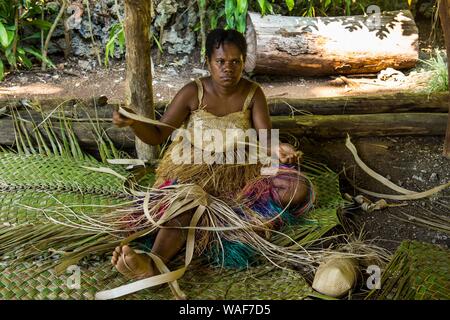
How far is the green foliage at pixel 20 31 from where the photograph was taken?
4629 mm

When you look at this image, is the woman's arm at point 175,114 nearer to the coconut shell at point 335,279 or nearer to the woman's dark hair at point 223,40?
the woman's dark hair at point 223,40

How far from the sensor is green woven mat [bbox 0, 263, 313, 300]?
1.70 m

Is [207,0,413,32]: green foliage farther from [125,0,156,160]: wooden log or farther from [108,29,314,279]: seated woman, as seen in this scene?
[108,29,314,279]: seated woman

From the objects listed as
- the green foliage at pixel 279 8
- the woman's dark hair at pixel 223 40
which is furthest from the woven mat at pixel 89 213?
the green foliage at pixel 279 8

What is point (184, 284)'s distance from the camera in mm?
1785

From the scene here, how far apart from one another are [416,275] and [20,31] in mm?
4415

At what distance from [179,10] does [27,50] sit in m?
1.51

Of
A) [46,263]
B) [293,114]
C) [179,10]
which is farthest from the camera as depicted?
[179,10]

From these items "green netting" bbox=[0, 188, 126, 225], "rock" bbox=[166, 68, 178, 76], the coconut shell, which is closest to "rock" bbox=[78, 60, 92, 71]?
"rock" bbox=[166, 68, 178, 76]

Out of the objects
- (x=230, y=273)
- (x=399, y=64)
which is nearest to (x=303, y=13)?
(x=399, y=64)

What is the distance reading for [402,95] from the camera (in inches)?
133

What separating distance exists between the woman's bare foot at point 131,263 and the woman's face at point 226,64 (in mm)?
811

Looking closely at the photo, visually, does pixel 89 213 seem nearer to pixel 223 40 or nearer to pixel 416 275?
pixel 223 40

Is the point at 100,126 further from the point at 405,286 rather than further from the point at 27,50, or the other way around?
the point at 27,50
